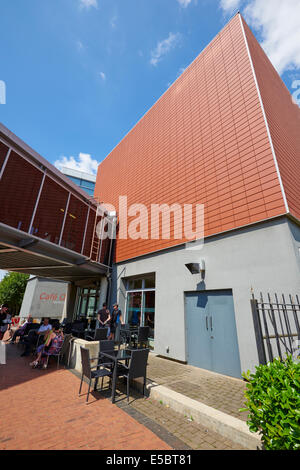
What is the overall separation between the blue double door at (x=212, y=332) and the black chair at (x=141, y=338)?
2.01 metres

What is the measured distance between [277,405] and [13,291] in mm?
32761

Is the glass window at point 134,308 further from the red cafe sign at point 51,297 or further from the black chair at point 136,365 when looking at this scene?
the red cafe sign at point 51,297

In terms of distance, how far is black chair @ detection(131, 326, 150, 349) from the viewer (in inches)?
314

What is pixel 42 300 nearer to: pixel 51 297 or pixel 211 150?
pixel 51 297

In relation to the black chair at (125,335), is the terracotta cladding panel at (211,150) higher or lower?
higher

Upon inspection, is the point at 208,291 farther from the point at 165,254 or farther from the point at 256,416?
the point at 256,416

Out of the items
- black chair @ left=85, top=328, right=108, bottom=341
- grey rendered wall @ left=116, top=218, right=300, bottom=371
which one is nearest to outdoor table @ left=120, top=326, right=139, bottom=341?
black chair @ left=85, top=328, right=108, bottom=341

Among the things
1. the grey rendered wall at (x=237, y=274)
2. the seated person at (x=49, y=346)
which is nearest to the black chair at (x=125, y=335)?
the grey rendered wall at (x=237, y=274)

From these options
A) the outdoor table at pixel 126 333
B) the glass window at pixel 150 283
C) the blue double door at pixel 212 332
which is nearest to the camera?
the blue double door at pixel 212 332

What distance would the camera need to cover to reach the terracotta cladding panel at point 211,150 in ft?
21.0

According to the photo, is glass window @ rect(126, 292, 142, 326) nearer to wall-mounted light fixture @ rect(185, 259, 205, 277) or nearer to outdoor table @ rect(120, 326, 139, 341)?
outdoor table @ rect(120, 326, 139, 341)

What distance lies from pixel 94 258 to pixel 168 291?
17.4 feet

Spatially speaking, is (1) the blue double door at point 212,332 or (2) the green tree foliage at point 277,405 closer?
(2) the green tree foliage at point 277,405

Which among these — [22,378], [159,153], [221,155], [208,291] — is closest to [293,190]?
[221,155]
